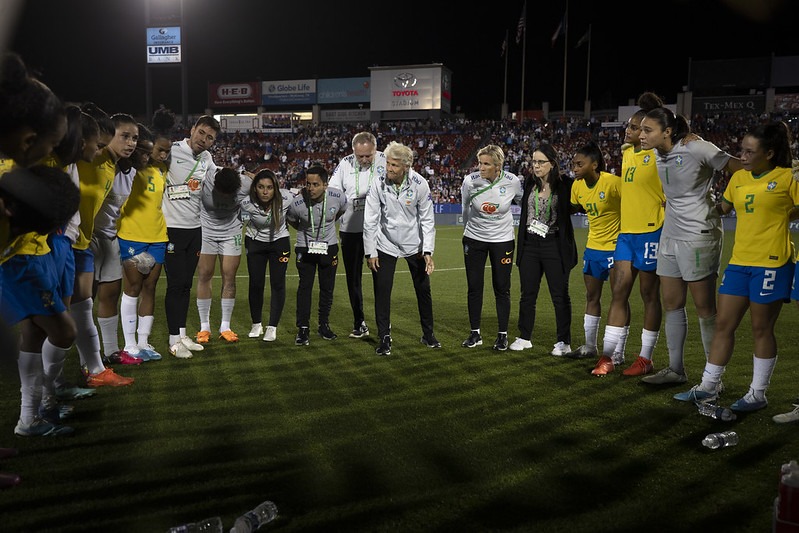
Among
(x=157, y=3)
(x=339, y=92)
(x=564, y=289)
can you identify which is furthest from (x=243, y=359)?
(x=339, y=92)

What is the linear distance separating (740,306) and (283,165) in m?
42.2

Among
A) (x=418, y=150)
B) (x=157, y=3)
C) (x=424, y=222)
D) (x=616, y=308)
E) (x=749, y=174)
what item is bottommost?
(x=616, y=308)

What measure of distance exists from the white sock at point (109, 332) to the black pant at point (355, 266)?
2535mm

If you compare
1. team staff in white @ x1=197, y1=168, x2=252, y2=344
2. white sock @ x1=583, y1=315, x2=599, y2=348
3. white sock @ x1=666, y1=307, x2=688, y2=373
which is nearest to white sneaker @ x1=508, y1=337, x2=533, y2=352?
white sock @ x1=583, y1=315, x2=599, y2=348

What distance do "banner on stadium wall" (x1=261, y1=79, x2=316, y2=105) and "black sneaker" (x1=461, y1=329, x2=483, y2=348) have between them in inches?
2061

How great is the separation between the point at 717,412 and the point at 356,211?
170 inches

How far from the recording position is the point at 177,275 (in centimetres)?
624

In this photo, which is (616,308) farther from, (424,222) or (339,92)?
(339,92)

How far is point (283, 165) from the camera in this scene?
1752 inches

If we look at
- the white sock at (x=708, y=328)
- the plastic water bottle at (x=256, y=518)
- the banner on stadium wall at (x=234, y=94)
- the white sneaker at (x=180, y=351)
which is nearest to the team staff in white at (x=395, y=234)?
the white sneaker at (x=180, y=351)

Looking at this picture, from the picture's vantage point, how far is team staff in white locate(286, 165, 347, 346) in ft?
23.0

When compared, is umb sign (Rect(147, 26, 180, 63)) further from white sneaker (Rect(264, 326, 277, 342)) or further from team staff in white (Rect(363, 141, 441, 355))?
team staff in white (Rect(363, 141, 441, 355))

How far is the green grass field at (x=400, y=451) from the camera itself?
115 inches

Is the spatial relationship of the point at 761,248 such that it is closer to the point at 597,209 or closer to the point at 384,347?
the point at 597,209
